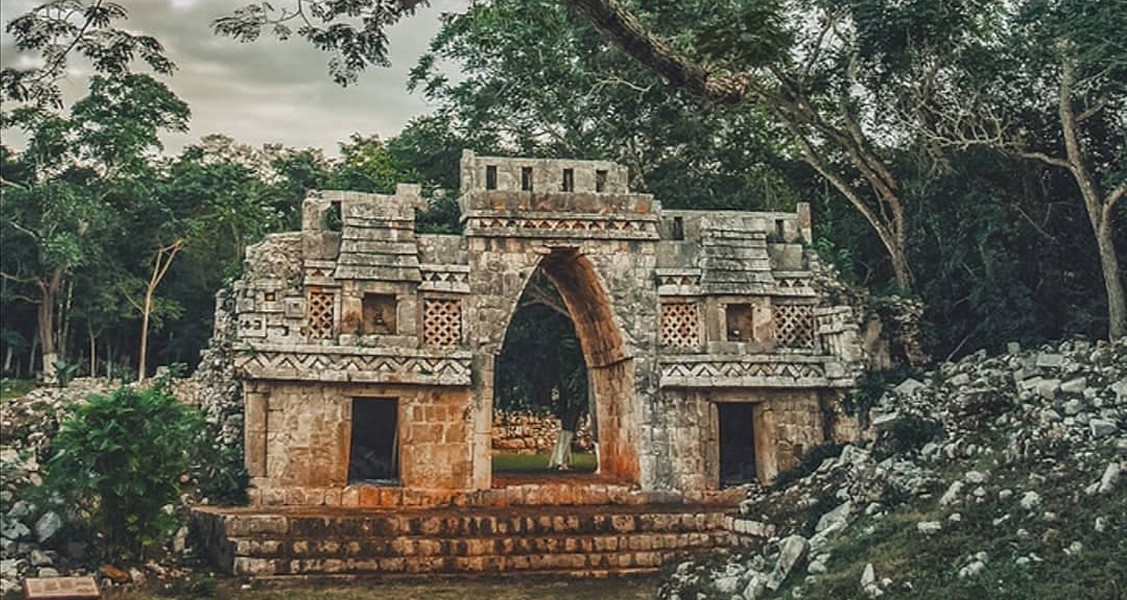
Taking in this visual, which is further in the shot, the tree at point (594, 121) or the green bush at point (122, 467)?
the tree at point (594, 121)

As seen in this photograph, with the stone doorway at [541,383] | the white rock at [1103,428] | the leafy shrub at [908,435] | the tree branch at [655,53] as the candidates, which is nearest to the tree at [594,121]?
the stone doorway at [541,383]

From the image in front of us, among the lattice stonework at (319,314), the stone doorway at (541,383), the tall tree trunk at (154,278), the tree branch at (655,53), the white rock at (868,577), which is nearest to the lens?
the tree branch at (655,53)

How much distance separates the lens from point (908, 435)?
1138 centimetres

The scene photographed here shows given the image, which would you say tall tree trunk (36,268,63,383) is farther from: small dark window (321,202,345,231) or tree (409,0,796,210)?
small dark window (321,202,345,231)

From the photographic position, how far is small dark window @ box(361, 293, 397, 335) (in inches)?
571

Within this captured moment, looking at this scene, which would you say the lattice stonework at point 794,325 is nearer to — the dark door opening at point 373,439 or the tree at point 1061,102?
the tree at point 1061,102

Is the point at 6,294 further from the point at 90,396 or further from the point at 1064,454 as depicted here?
the point at 1064,454

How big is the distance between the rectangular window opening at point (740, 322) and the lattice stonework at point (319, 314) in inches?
→ 227

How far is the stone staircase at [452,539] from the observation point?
1088 cm

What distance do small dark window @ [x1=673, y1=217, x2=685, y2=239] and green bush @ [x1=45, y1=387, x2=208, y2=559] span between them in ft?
25.6

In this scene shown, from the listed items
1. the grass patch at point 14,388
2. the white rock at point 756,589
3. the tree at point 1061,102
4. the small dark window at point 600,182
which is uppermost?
the tree at point 1061,102

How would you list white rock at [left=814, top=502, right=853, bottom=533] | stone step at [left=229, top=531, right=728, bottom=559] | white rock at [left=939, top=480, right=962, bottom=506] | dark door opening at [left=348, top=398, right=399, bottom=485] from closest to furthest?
1. white rock at [left=939, top=480, right=962, bottom=506]
2. white rock at [left=814, top=502, right=853, bottom=533]
3. stone step at [left=229, top=531, right=728, bottom=559]
4. dark door opening at [left=348, top=398, right=399, bottom=485]

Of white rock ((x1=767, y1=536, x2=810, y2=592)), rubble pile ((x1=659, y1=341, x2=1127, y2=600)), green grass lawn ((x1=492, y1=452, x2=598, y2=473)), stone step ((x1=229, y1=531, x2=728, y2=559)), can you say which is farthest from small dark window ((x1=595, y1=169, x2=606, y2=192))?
white rock ((x1=767, y1=536, x2=810, y2=592))

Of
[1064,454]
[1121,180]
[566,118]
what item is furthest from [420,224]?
[1064,454]
